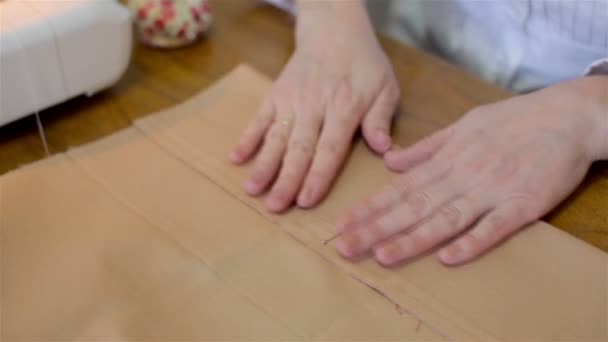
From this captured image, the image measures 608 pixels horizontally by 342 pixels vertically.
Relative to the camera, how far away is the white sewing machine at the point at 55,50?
1.74 feet

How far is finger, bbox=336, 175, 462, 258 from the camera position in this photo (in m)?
0.47

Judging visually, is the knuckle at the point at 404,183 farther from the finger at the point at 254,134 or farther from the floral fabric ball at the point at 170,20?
the floral fabric ball at the point at 170,20

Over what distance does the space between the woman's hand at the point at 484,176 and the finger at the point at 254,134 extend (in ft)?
0.46

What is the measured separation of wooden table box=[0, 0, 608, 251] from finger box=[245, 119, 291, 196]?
5.3 inches

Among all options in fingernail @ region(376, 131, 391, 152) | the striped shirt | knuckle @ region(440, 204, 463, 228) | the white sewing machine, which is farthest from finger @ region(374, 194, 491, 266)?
the white sewing machine

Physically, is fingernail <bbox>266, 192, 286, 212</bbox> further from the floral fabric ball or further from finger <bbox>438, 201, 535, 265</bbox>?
the floral fabric ball

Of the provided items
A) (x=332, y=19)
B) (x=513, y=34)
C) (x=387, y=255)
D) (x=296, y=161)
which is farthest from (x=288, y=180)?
(x=513, y=34)

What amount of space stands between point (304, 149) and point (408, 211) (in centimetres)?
13

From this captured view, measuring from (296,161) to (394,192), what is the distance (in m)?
0.11

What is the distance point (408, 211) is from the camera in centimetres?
49

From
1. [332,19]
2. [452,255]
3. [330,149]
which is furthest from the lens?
[332,19]

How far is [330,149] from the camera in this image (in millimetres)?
558

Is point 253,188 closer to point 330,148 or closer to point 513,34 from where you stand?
point 330,148

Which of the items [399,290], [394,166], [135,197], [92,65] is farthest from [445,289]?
[92,65]
